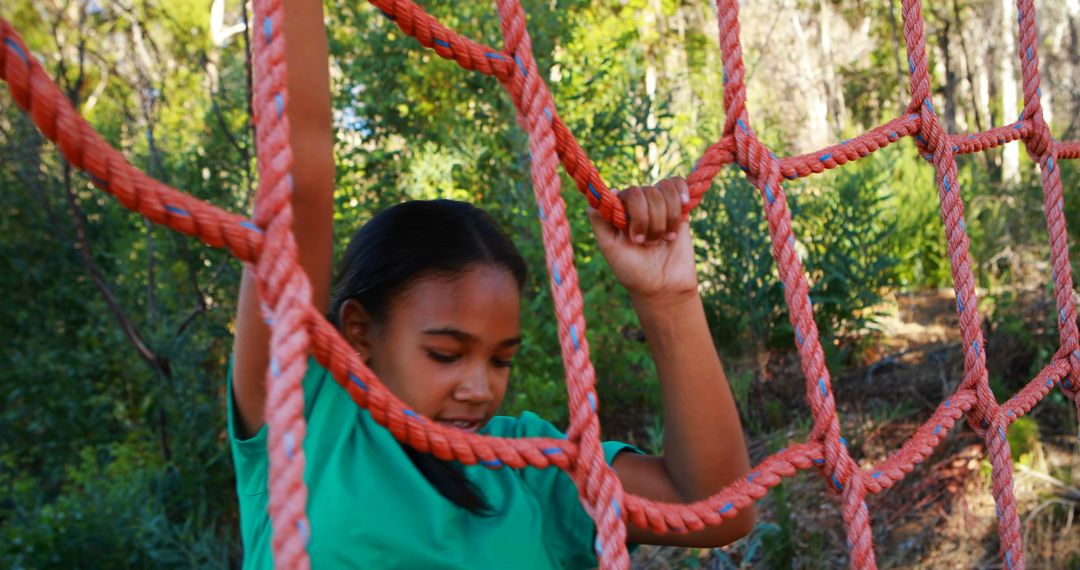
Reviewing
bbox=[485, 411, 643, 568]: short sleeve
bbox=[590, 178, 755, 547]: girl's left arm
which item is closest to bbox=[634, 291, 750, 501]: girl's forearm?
bbox=[590, 178, 755, 547]: girl's left arm

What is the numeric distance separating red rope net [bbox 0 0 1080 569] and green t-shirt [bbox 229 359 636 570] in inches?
8.0

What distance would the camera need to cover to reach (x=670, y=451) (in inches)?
33.2

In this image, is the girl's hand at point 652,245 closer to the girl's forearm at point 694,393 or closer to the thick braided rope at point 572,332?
the girl's forearm at point 694,393

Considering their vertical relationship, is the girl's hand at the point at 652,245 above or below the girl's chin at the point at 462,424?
above

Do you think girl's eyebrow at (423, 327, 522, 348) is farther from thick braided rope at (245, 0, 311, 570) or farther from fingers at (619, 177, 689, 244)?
thick braided rope at (245, 0, 311, 570)

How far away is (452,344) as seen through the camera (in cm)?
86

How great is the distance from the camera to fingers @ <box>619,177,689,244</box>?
0.79 meters

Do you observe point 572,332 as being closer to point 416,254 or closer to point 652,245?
point 652,245

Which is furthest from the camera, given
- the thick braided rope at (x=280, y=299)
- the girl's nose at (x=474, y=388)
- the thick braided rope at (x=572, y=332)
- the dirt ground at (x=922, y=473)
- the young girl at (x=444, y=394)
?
the dirt ground at (x=922, y=473)

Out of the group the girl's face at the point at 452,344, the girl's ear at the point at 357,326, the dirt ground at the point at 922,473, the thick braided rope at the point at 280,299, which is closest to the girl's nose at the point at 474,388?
the girl's face at the point at 452,344

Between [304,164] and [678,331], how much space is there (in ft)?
1.21

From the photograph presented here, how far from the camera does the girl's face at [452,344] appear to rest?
0.85 meters

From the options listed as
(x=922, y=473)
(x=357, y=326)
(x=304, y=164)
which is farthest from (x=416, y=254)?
(x=922, y=473)

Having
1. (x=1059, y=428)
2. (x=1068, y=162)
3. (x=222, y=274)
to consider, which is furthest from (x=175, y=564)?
(x=1068, y=162)
